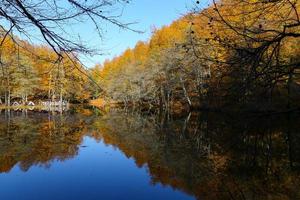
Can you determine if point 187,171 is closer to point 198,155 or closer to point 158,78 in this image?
point 198,155

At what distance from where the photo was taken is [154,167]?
485 inches

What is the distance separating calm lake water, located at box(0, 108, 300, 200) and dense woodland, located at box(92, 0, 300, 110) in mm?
694

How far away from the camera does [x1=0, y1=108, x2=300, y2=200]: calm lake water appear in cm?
941

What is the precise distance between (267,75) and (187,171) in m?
7.79

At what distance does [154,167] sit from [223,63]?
886 centimetres

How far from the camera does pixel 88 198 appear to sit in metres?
9.28

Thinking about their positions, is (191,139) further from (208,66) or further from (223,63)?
(223,63)

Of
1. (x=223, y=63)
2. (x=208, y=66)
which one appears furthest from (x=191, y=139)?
(x=223, y=63)

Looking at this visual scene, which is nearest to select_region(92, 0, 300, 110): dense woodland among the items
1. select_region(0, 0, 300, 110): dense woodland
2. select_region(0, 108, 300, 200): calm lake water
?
select_region(0, 0, 300, 110): dense woodland

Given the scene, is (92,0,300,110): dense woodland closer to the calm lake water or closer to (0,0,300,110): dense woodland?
(0,0,300,110): dense woodland

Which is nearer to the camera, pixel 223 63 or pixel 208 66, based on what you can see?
pixel 223 63

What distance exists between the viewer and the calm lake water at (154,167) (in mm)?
9406

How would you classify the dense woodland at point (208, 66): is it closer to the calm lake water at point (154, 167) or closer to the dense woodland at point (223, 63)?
the dense woodland at point (223, 63)

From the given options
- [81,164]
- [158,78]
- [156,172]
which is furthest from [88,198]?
[158,78]
